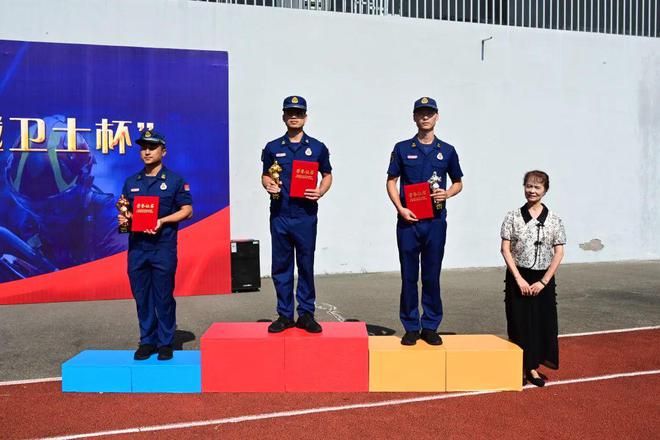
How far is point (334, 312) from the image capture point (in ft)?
24.3

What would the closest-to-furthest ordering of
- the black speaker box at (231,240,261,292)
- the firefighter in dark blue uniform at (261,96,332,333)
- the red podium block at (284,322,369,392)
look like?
the red podium block at (284,322,369,392)
the firefighter in dark blue uniform at (261,96,332,333)
the black speaker box at (231,240,261,292)

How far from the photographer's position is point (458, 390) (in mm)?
4406

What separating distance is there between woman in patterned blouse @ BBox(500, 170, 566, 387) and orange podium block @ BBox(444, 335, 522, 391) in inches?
8.4

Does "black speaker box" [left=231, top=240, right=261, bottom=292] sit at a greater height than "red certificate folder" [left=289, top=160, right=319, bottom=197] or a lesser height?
lesser

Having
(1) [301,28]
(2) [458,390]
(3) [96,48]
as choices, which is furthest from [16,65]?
(2) [458,390]

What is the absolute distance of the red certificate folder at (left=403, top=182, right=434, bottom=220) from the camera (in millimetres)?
4496

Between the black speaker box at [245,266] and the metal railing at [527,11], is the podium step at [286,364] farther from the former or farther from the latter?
the metal railing at [527,11]

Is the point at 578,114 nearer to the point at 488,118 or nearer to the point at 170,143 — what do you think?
the point at 488,118

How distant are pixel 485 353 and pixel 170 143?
621cm

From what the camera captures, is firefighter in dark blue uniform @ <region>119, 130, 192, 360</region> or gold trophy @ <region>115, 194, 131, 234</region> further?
firefighter in dark blue uniform @ <region>119, 130, 192, 360</region>

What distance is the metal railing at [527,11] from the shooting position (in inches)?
435

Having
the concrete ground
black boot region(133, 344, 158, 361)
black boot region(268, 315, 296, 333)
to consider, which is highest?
black boot region(268, 315, 296, 333)

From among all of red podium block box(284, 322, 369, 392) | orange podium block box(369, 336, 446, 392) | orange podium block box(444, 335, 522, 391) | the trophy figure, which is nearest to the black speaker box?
red podium block box(284, 322, 369, 392)

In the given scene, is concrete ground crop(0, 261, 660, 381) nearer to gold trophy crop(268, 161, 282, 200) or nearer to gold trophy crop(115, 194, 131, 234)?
gold trophy crop(115, 194, 131, 234)
